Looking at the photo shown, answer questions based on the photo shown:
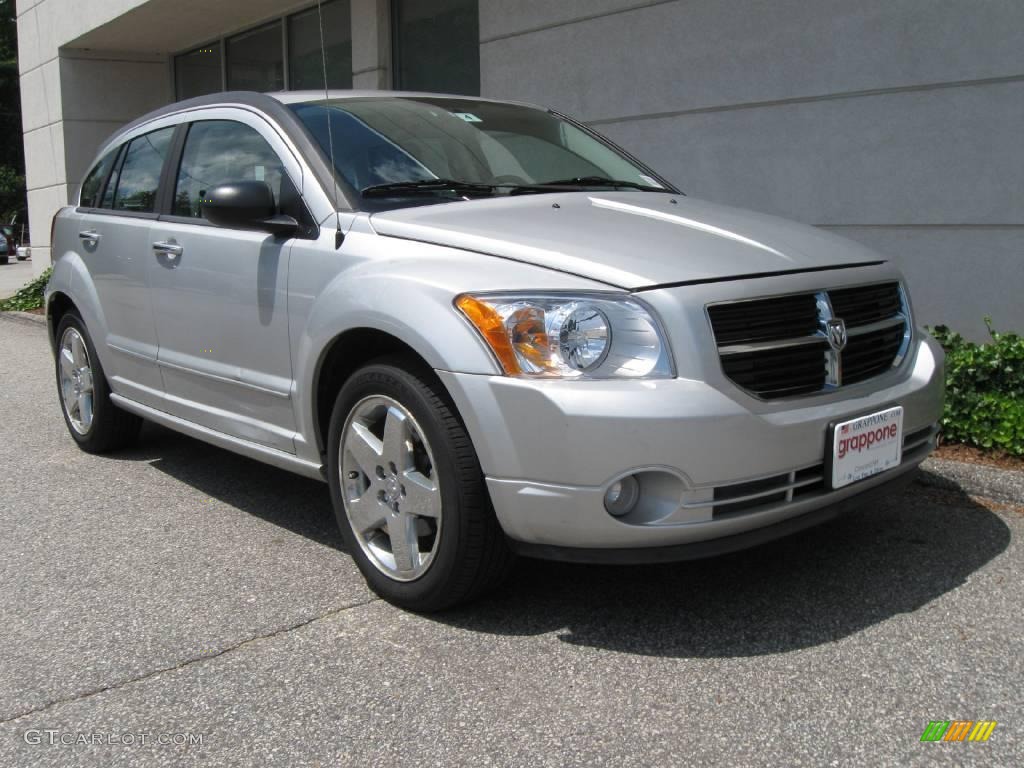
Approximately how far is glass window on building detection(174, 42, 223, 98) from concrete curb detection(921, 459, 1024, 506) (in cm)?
1270

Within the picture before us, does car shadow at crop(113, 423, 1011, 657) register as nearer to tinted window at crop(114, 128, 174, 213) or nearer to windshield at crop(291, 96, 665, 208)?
windshield at crop(291, 96, 665, 208)

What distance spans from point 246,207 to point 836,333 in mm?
2049

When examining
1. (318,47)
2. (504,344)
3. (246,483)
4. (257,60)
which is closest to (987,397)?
(504,344)

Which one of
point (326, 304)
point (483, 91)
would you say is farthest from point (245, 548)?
point (483, 91)

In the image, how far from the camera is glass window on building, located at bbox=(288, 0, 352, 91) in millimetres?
11477

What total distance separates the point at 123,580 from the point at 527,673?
1.65 metres

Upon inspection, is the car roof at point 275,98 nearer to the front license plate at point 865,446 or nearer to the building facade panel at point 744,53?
the front license plate at point 865,446

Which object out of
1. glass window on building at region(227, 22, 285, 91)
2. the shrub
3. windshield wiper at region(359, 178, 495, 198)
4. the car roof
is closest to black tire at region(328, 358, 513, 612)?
windshield wiper at region(359, 178, 495, 198)

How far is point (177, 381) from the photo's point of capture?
4477mm

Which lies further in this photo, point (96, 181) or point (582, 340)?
point (96, 181)

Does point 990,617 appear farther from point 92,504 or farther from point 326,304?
point 92,504

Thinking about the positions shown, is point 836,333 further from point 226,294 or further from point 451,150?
point 226,294

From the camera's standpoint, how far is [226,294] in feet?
13.2

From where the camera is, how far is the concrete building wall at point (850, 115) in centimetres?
599
